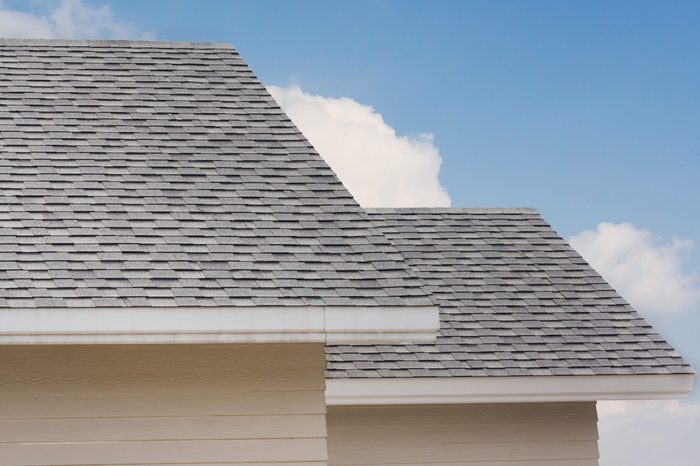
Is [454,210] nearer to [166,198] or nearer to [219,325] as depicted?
[166,198]

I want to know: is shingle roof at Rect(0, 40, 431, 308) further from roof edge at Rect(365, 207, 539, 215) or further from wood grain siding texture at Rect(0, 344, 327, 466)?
roof edge at Rect(365, 207, 539, 215)

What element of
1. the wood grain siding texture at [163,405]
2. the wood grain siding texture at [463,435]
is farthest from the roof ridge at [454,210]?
the wood grain siding texture at [163,405]

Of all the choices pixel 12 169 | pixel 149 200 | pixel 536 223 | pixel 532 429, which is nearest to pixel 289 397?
pixel 149 200

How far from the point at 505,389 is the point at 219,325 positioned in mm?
3647

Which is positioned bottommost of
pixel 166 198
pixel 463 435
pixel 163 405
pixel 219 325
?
pixel 163 405

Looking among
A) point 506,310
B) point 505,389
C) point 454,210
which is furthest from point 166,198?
point 454,210

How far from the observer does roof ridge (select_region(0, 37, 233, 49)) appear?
1092 cm

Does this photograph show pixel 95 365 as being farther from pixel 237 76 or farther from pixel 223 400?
pixel 237 76

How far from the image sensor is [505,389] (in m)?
10.0

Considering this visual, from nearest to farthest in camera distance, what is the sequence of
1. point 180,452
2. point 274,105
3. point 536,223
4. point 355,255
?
point 180,452 < point 355,255 < point 274,105 < point 536,223

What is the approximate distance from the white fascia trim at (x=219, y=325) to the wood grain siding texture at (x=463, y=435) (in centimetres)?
271

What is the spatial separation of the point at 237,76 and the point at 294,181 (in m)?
2.05

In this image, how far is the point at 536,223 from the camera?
44.1 ft

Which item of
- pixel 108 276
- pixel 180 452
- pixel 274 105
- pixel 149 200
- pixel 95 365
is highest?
pixel 274 105
